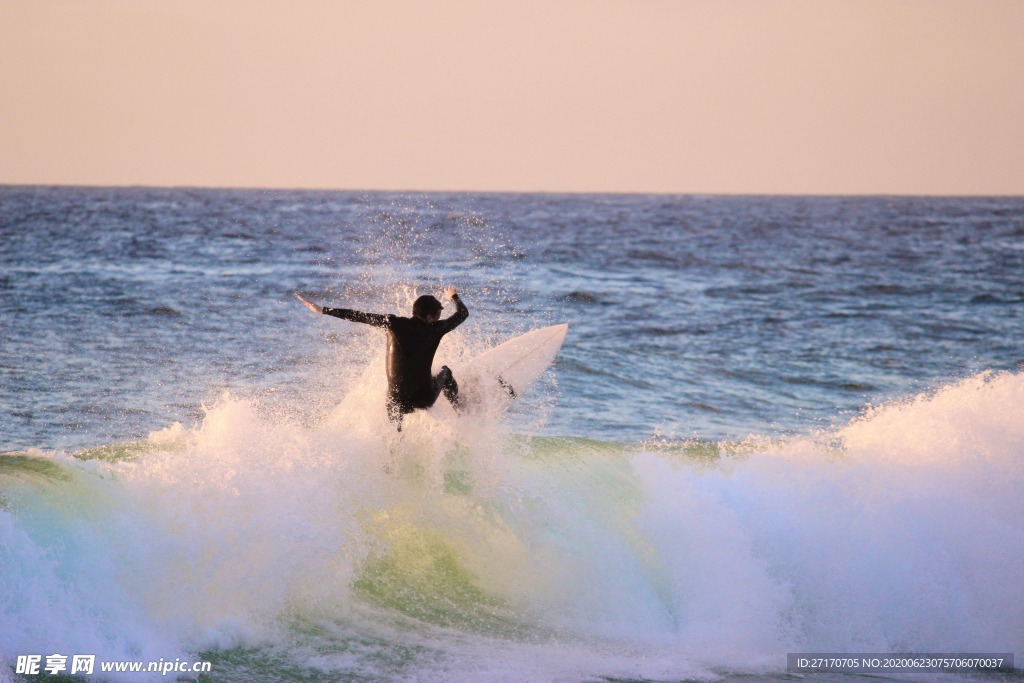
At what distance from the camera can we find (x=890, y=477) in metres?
7.64

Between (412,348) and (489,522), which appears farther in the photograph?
(489,522)

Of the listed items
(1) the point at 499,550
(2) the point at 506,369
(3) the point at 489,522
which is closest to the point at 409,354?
(3) the point at 489,522

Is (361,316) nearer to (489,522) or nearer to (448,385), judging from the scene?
(448,385)

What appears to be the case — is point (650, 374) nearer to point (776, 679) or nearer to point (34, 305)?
point (776, 679)

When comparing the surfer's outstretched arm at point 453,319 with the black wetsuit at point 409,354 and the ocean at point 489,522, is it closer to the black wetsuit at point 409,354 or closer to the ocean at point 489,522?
the black wetsuit at point 409,354

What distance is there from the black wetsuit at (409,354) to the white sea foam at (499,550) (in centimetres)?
26

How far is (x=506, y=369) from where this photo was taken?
27.8ft

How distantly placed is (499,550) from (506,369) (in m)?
2.36

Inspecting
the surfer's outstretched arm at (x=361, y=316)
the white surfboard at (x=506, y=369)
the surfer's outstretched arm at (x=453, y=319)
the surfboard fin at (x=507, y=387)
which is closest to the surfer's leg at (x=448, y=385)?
the white surfboard at (x=506, y=369)

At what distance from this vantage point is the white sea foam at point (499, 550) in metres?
5.41

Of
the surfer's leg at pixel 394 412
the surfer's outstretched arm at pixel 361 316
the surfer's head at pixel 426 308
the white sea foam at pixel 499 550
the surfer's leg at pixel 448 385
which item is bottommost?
the white sea foam at pixel 499 550

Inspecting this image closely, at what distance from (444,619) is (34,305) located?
550 inches

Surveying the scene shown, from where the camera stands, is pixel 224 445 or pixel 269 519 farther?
pixel 224 445

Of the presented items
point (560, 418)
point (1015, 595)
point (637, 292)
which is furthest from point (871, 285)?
point (1015, 595)
